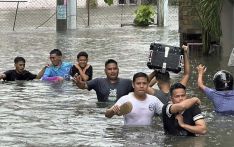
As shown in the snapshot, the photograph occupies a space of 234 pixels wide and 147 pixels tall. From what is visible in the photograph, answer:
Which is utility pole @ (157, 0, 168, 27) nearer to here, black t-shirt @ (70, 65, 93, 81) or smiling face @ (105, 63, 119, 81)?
black t-shirt @ (70, 65, 93, 81)

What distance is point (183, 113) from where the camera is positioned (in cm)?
956

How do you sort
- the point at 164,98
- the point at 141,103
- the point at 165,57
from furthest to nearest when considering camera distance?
the point at 165,57 < the point at 164,98 < the point at 141,103

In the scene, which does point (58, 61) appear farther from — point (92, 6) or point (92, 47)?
point (92, 6)

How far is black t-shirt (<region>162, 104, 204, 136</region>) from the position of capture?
956cm

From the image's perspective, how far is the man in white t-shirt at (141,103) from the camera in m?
10.2

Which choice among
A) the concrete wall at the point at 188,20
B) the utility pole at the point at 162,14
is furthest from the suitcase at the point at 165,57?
the utility pole at the point at 162,14

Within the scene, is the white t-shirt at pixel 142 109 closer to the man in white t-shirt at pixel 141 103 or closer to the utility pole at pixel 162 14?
the man in white t-shirt at pixel 141 103

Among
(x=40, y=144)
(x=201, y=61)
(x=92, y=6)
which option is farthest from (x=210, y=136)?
(x=92, y=6)

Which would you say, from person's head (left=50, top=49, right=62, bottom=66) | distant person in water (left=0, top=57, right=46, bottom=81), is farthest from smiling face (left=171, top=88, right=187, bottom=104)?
distant person in water (left=0, top=57, right=46, bottom=81)

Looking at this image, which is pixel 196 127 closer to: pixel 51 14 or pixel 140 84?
pixel 140 84

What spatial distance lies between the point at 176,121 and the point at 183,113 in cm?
21

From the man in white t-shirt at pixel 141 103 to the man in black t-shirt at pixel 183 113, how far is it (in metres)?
0.61

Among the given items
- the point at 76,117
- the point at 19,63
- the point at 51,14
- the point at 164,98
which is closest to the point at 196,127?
the point at 164,98

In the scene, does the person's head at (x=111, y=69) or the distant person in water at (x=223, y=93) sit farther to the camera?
the person's head at (x=111, y=69)
